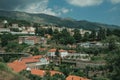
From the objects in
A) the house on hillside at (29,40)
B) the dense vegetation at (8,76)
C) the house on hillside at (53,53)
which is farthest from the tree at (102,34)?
the dense vegetation at (8,76)

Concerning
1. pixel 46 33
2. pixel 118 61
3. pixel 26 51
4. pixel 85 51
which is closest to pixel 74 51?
pixel 85 51

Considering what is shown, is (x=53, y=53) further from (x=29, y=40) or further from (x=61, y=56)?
(x=29, y=40)

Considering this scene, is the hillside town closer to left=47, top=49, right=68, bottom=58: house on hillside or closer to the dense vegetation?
left=47, top=49, right=68, bottom=58: house on hillside

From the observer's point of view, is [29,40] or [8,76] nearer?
[8,76]

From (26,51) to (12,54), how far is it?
3.73 m

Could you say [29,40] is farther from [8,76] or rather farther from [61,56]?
[8,76]

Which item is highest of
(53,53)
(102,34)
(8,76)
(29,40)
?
(8,76)

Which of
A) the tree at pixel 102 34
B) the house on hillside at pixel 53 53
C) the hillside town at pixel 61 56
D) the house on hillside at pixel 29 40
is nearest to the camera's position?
the hillside town at pixel 61 56

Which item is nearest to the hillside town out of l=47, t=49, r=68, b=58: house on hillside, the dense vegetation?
l=47, t=49, r=68, b=58: house on hillside

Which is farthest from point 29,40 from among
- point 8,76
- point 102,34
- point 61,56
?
point 8,76

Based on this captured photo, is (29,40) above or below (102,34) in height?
below

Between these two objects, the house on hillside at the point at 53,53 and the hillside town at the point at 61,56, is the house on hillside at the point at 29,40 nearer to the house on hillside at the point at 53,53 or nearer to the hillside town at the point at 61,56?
the hillside town at the point at 61,56

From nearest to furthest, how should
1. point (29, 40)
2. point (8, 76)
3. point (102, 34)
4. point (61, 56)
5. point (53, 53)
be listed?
1. point (8, 76)
2. point (61, 56)
3. point (53, 53)
4. point (102, 34)
5. point (29, 40)

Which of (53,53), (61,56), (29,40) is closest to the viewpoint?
(61,56)
